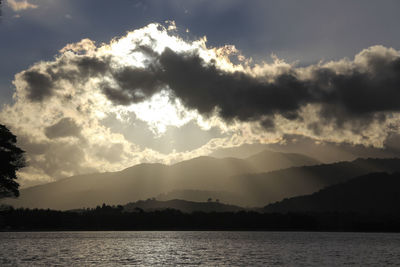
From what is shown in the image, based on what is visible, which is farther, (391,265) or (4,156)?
(391,265)

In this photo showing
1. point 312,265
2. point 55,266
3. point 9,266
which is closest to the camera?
point 9,266

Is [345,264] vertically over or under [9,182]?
under

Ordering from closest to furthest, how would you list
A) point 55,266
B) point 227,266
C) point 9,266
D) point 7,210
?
point 7,210, point 9,266, point 55,266, point 227,266

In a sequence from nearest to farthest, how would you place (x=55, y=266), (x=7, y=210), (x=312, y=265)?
(x=7, y=210), (x=55, y=266), (x=312, y=265)

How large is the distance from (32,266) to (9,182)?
3286cm

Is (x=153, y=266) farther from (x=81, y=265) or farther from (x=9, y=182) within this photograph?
(x=9, y=182)

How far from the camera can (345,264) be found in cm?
10850

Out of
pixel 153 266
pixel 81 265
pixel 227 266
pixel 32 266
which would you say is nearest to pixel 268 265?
pixel 227 266

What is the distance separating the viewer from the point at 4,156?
5631 centimetres

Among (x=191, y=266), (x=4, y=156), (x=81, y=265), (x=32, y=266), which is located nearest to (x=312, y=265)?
(x=191, y=266)

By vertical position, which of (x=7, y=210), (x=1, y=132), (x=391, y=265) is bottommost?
(x=391, y=265)

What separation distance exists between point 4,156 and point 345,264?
A: 85265 mm

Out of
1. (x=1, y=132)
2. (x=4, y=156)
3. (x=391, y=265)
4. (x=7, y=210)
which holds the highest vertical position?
(x=1, y=132)

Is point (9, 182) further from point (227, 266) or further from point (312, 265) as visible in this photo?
point (312, 265)
